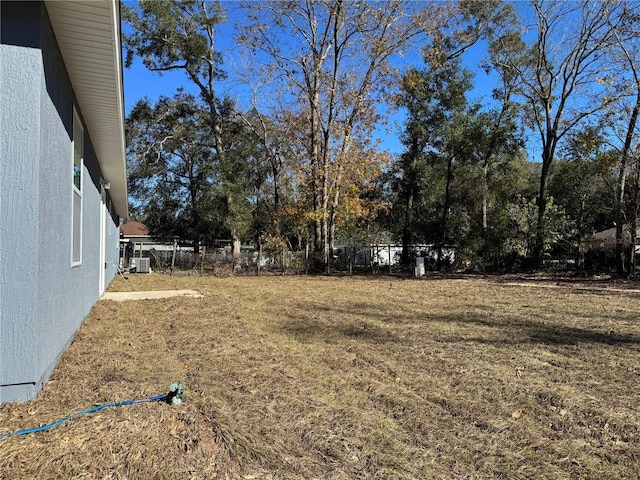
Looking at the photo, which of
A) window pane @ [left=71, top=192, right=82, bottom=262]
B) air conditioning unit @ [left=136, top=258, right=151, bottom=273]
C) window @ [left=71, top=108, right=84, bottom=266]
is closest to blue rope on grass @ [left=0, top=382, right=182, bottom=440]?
window @ [left=71, top=108, right=84, bottom=266]

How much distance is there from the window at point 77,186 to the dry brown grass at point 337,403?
1108 millimetres

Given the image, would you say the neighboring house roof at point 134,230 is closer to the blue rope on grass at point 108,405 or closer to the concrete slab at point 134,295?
the concrete slab at point 134,295

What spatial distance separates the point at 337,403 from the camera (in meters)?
3.75

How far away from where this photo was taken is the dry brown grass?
2682mm

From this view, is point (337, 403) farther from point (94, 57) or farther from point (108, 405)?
point (94, 57)

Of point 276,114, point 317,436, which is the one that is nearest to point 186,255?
point 276,114

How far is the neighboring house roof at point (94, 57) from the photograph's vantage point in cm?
362

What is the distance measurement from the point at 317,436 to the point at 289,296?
872 cm

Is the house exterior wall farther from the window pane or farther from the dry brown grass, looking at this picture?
the window pane

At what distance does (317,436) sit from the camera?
3.12m

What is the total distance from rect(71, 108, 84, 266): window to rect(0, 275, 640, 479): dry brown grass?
3.64 ft

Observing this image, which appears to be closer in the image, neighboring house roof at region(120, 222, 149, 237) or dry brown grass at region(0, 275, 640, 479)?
dry brown grass at region(0, 275, 640, 479)

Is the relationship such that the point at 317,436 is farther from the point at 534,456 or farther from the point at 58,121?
the point at 58,121

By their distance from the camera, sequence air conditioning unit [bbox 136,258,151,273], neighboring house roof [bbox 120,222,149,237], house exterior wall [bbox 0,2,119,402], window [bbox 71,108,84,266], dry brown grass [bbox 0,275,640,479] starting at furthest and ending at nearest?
neighboring house roof [bbox 120,222,149,237], air conditioning unit [bbox 136,258,151,273], window [bbox 71,108,84,266], house exterior wall [bbox 0,2,119,402], dry brown grass [bbox 0,275,640,479]
